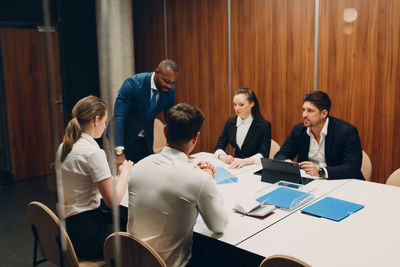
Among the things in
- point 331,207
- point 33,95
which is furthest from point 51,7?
point 331,207

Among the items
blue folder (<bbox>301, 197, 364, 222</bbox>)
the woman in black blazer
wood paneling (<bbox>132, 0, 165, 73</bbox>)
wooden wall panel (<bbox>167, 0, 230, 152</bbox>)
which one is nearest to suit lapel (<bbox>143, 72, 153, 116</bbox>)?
the woman in black blazer

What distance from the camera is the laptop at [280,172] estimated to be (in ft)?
6.71

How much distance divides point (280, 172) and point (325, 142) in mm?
557

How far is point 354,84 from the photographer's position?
3135 millimetres

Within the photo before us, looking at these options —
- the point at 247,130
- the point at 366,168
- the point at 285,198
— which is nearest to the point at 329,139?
the point at 366,168

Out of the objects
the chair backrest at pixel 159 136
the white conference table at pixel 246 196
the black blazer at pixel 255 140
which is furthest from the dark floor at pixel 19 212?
the chair backrest at pixel 159 136

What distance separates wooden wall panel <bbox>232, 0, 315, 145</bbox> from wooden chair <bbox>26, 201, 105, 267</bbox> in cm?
291

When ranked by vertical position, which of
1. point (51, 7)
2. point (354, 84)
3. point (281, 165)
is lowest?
point (281, 165)

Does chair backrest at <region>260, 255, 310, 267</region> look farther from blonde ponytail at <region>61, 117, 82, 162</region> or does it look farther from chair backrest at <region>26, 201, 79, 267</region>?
blonde ponytail at <region>61, 117, 82, 162</region>

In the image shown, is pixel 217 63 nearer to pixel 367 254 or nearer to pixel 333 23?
pixel 333 23

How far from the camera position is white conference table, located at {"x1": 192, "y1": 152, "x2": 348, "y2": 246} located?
4.88 feet

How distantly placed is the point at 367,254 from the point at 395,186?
954 millimetres

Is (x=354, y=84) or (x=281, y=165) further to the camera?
(x=354, y=84)

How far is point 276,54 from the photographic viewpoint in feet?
11.7
